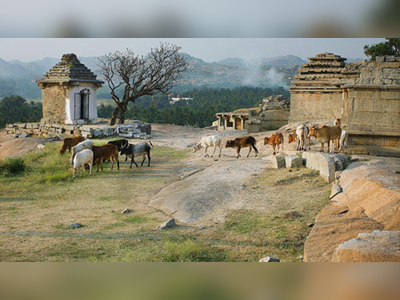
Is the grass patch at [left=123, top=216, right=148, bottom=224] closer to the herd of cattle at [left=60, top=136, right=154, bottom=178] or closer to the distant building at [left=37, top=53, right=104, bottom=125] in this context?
the herd of cattle at [left=60, top=136, right=154, bottom=178]

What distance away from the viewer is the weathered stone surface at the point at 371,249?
174 inches

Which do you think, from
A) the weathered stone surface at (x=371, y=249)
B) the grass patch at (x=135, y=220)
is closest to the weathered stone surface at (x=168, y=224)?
the grass patch at (x=135, y=220)

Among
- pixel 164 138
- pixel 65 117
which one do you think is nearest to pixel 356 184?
pixel 164 138

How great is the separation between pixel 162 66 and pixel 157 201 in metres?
15.7

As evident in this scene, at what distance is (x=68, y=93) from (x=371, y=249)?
60.2 feet

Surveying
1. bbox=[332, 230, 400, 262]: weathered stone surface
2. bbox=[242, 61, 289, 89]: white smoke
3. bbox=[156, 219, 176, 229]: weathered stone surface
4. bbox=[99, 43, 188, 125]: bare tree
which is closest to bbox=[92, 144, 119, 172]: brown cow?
bbox=[156, 219, 176, 229]: weathered stone surface

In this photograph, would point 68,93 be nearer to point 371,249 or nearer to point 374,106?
point 374,106

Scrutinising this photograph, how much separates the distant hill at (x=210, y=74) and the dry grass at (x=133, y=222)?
208 ft

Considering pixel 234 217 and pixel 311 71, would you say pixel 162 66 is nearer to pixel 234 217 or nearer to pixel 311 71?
pixel 311 71

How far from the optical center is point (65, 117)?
69.6ft

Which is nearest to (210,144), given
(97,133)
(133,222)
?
(133,222)

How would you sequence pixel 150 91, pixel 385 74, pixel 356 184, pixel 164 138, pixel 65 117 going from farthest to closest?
pixel 150 91 < pixel 65 117 < pixel 164 138 < pixel 385 74 < pixel 356 184

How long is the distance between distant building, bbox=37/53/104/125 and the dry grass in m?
9.66

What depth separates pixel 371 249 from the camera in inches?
179
